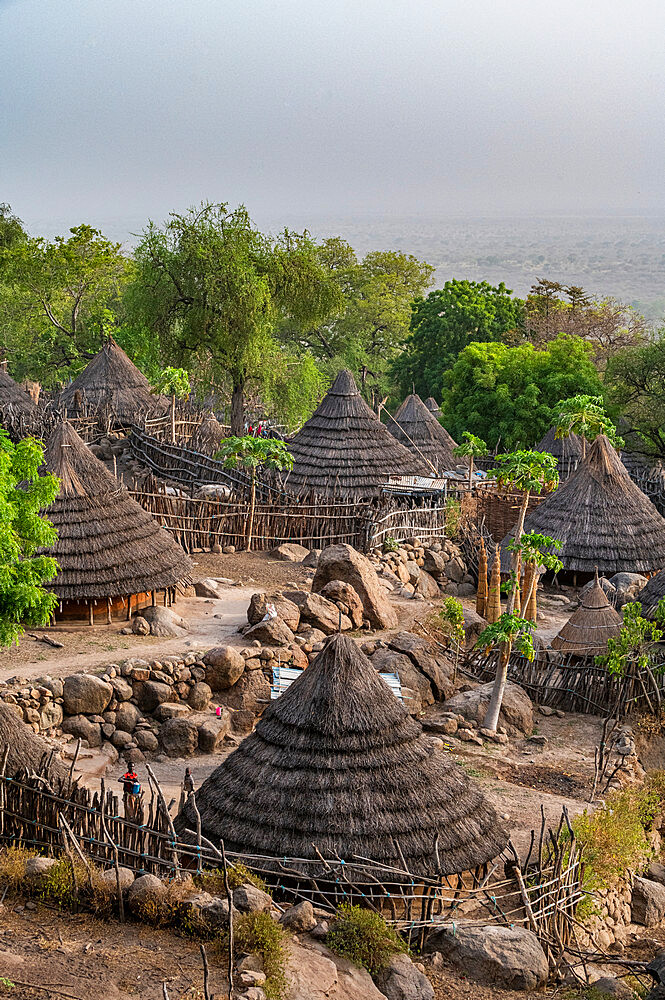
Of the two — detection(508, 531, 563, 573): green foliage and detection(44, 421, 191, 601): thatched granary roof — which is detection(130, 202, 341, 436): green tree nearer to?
detection(44, 421, 191, 601): thatched granary roof

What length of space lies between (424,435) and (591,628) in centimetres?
1644

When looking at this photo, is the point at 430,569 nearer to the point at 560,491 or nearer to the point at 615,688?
the point at 560,491

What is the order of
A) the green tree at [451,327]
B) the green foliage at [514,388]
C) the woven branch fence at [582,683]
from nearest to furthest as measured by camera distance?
1. the woven branch fence at [582,683]
2. the green foliage at [514,388]
3. the green tree at [451,327]

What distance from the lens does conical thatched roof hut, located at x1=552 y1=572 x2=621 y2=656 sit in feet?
57.9

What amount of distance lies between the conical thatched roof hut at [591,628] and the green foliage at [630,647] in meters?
0.81

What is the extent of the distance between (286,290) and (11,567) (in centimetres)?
2537

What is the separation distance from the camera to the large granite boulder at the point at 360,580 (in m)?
18.2

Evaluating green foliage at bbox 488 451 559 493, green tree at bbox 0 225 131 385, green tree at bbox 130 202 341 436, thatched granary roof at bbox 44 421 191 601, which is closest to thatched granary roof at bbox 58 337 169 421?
green tree at bbox 130 202 341 436

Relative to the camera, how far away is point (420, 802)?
33.3ft

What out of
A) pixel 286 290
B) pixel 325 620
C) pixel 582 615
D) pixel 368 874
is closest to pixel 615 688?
pixel 582 615

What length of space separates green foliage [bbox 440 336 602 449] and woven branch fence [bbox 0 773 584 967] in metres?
25.7

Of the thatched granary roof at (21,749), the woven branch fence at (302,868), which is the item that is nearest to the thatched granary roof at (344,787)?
the woven branch fence at (302,868)

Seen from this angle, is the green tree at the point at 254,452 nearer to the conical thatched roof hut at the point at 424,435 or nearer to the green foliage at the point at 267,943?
the conical thatched roof hut at the point at 424,435

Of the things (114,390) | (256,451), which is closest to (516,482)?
(256,451)
